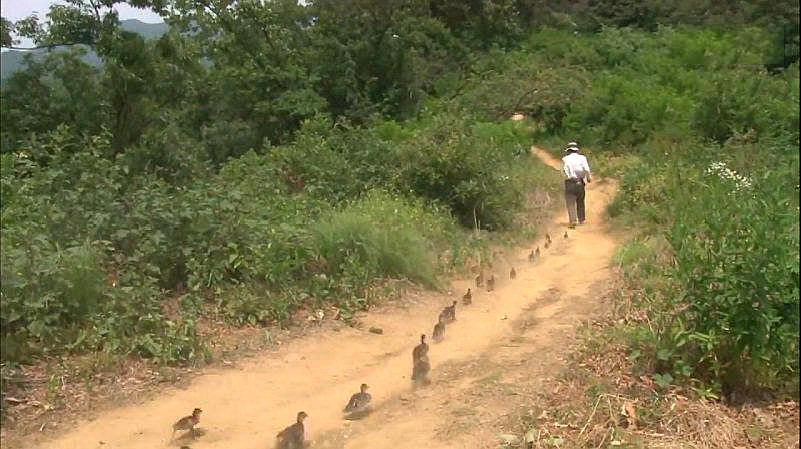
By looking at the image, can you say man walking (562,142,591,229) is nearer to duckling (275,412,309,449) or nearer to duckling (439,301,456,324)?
duckling (439,301,456,324)

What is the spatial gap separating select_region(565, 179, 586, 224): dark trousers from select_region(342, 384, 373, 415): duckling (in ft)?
23.1

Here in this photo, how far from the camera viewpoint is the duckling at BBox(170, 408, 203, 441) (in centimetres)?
437

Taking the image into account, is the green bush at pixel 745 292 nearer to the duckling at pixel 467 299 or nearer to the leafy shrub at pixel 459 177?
the duckling at pixel 467 299

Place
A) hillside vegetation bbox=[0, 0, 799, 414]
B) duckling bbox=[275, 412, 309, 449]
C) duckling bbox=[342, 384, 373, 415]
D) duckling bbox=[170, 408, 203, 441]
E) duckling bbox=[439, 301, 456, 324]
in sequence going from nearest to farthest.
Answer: duckling bbox=[275, 412, 309, 449] → duckling bbox=[170, 408, 203, 441] → duckling bbox=[342, 384, 373, 415] → hillside vegetation bbox=[0, 0, 799, 414] → duckling bbox=[439, 301, 456, 324]

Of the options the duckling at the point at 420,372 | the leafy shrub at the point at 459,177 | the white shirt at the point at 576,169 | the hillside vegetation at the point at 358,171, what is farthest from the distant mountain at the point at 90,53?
the duckling at the point at 420,372

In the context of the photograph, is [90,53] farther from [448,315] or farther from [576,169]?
[448,315]

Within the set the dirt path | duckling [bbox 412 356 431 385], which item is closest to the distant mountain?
the dirt path

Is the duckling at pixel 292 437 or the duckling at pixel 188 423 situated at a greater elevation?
the duckling at pixel 188 423

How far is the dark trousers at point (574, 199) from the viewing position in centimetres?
1109

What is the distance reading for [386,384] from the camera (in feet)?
17.1

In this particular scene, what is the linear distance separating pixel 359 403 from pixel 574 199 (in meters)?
7.18

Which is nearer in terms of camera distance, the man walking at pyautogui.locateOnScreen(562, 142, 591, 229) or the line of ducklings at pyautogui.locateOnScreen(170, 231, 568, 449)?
the line of ducklings at pyautogui.locateOnScreen(170, 231, 568, 449)

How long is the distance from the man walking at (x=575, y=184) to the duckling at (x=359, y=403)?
271 inches

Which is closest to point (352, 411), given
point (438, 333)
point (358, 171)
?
point (438, 333)
